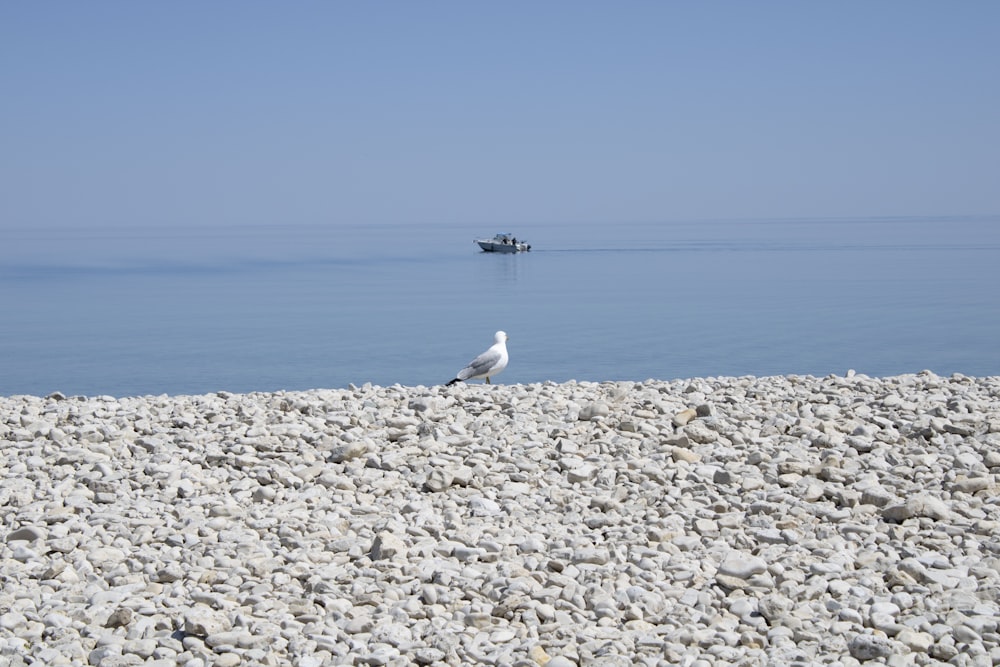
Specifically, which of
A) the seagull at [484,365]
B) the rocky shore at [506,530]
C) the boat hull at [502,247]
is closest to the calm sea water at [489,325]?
the seagull at [484,365]

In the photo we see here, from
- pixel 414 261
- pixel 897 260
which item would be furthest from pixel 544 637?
pixel 414 261

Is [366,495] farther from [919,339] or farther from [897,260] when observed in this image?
[897,260]

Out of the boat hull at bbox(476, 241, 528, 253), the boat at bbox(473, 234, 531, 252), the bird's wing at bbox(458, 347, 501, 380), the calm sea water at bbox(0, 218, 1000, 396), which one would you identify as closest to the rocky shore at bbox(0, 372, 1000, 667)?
the bird's wing at bbox(458, 347, 501, 380)

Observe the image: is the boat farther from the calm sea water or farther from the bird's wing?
the bird's wing

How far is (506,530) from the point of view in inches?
294

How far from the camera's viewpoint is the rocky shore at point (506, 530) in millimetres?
5863

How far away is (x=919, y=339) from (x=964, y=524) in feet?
82.1

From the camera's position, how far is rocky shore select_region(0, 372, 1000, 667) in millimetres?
5863

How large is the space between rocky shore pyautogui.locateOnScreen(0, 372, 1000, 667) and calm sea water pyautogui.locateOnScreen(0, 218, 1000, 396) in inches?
533

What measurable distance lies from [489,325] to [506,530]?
97.1 feet

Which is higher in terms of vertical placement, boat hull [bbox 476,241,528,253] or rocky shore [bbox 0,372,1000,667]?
boat hull [bbox 476,241,528,253]

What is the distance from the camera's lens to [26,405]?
11297 millimetres

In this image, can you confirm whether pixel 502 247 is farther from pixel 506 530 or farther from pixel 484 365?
pixel 506 530

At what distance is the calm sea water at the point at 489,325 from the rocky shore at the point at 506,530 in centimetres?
1355
